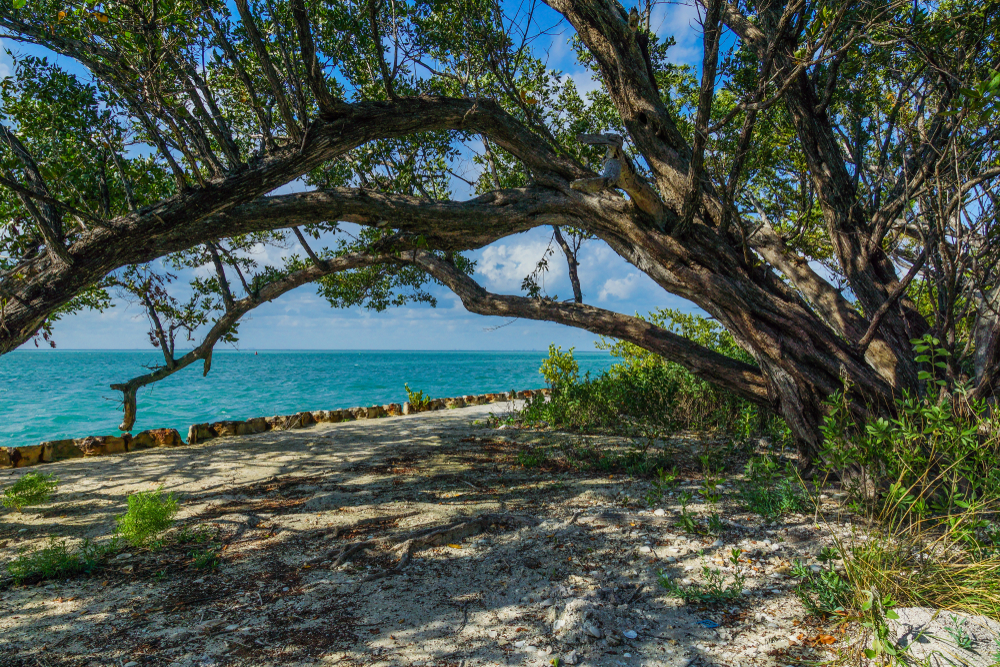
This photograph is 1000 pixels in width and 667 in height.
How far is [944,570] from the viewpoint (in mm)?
2432

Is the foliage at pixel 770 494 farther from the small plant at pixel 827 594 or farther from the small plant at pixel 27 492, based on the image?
the small plant at pixel 27 492

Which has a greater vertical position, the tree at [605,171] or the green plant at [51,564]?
the tree at [605,171]

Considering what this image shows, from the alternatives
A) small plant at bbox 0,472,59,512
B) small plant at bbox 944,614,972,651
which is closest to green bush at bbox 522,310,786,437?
small plant at bbox 944,614,972,651

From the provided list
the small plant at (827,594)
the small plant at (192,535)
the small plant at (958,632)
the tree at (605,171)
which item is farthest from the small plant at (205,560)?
the small plant at (958,632)

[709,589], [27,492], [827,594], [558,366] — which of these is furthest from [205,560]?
[558,366]

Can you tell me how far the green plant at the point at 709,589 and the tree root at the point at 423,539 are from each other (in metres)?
1.36

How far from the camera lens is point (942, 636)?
222cm

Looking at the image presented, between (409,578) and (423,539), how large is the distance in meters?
0.51

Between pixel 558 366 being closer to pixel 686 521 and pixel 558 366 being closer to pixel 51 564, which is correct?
pixel 686 521

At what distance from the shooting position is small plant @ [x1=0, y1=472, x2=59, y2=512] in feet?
15.5

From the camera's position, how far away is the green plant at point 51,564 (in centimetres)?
347

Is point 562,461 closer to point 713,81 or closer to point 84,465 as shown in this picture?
point 713,81

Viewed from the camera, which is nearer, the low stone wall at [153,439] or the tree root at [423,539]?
the tree root at [423,539]

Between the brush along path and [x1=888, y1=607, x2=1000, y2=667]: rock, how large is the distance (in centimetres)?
30
